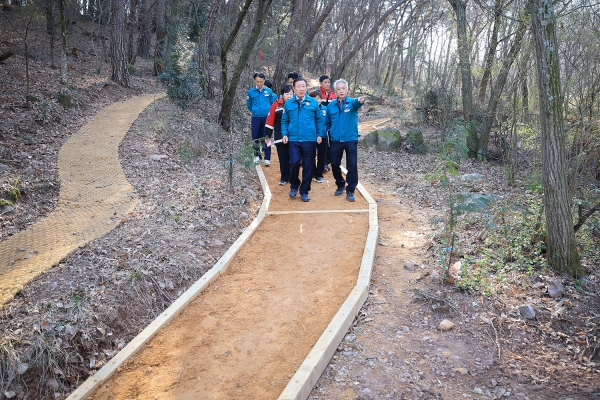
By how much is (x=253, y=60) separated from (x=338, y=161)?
12.7m

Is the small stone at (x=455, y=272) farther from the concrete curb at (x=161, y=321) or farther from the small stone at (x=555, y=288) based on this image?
the concrete curb at (x=161, y=321)

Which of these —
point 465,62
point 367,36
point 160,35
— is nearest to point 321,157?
point 465,62

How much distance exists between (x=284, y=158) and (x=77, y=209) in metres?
3.84

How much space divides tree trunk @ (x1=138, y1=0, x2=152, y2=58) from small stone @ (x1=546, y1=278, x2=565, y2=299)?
19.8 metres

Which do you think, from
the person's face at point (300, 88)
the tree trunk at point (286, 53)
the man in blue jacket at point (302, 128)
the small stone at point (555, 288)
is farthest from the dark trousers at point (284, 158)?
the tree trunk at point (286, 53)

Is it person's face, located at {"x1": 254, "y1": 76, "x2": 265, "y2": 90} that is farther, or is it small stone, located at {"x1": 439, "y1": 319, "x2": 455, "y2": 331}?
person's face, located at {"x1": 254, "y1": 76, "x2": 265, "y2": 90}

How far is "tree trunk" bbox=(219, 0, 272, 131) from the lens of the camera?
10.4 meters

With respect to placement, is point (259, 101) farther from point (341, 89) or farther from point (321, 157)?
point (341, 89)

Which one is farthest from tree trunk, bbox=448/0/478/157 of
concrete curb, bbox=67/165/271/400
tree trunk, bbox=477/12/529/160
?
concrete curb, bbox=67/165/271/400

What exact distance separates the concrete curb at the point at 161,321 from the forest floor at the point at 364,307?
236mm

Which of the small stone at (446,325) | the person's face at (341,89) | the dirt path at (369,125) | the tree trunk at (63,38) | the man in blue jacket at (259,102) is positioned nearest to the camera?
the small stone at (446,325)

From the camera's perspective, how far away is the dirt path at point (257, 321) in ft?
11.7

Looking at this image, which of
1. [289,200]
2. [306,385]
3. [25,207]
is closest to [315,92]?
[289,200]

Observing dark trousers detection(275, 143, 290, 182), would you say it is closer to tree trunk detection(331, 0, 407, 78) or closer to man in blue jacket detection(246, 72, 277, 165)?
man in blue jacket detection(246, 72, 277, 165)
